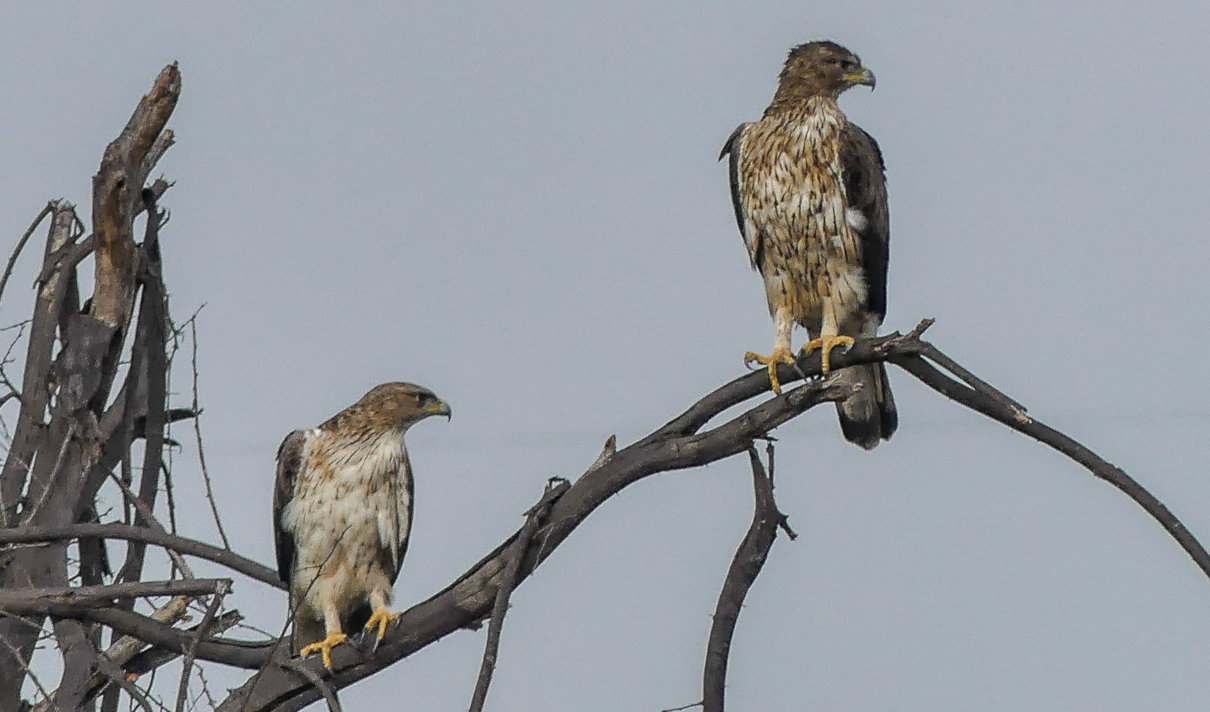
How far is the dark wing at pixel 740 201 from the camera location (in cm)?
785

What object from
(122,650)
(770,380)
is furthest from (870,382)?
(122,650)

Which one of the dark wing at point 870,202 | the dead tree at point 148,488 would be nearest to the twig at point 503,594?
the dead tree at point 148,488

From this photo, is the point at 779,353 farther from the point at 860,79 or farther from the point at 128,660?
the point at 128,660

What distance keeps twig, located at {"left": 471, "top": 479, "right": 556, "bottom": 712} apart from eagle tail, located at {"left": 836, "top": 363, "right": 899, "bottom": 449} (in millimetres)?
1992

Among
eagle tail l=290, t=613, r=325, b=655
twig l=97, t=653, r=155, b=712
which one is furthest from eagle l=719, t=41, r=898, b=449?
twig l=97, t=653, r=155, b=712

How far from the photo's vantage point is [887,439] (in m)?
7.86

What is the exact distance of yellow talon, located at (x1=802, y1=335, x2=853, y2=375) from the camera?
695 centimetres

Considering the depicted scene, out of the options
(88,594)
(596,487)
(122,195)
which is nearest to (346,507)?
(122,195)

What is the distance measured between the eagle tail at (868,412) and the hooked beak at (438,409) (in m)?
1.41

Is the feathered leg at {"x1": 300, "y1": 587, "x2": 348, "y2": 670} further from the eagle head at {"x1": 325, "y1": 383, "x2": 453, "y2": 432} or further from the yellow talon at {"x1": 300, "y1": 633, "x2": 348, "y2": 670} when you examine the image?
the eagle head at {"x1": 325, "y1": 383, "x2": 453, "y2": 432}

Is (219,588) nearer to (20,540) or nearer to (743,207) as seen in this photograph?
(20,540)

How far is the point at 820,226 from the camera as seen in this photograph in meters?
7.67

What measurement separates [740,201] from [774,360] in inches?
39.5

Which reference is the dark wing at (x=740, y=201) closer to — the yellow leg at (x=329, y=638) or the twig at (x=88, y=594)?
the yellow leg at (x=329, y=638)
